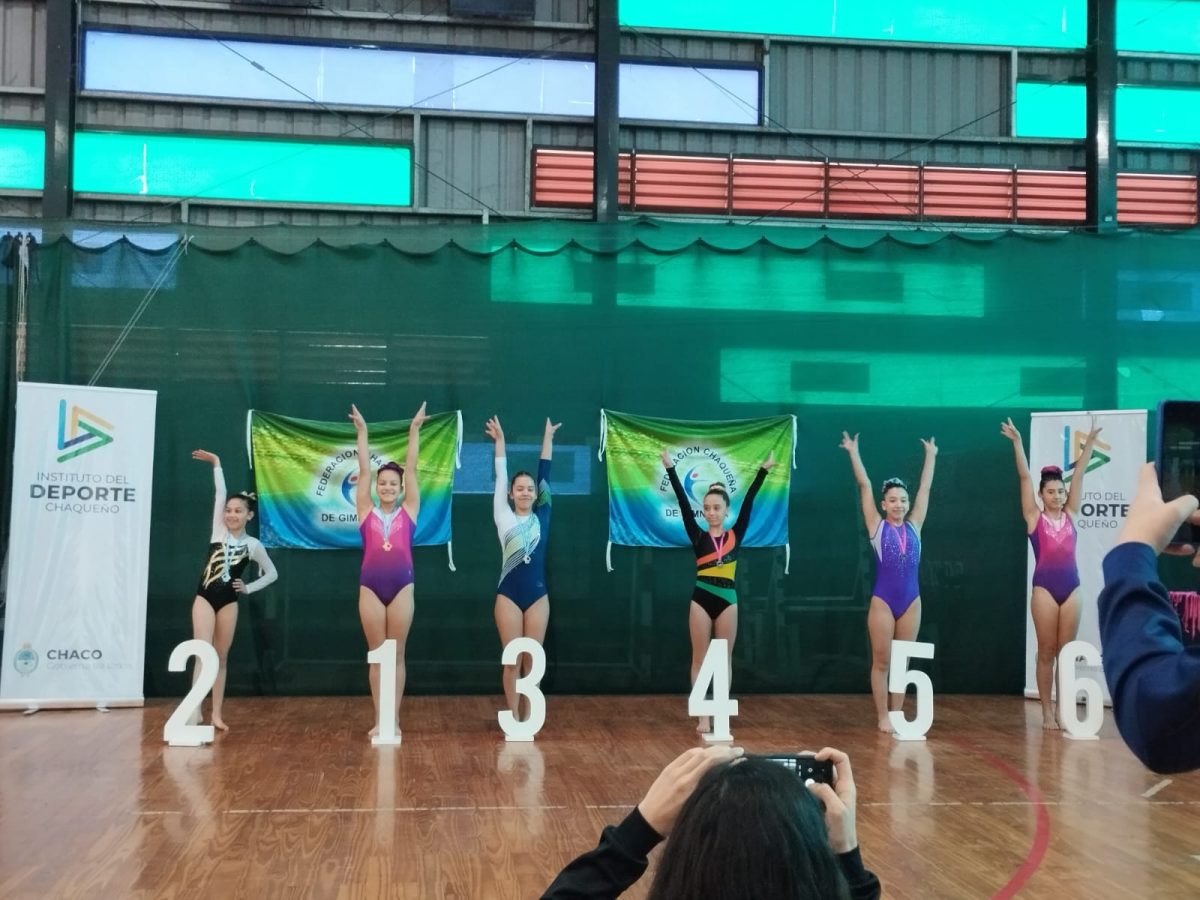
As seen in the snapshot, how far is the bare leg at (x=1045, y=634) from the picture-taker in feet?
22.0

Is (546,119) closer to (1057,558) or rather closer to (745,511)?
(745,511)

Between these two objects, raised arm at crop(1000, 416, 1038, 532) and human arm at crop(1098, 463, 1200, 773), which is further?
raised arm at crop(1000, 416, 1038, 532)

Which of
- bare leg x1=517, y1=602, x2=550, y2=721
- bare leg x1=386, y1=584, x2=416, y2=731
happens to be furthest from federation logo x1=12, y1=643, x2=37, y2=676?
bare leg x1=517, y1=602, x2=550, y2=721

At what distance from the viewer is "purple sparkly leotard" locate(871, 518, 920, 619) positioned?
21.8 feet

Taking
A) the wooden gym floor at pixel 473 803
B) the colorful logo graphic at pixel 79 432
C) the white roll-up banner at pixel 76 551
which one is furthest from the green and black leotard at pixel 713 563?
the colorful logo graphic at pixel 79 432

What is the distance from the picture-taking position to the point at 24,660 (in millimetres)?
6617

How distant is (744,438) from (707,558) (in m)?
1.30

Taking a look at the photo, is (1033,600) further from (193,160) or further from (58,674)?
(193,160)

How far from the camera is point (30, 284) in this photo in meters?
7.12

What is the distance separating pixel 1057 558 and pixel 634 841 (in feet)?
19.0

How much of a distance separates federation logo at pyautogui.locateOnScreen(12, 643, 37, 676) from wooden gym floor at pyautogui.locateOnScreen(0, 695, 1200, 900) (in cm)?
26

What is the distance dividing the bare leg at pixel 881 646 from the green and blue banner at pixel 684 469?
1.03m

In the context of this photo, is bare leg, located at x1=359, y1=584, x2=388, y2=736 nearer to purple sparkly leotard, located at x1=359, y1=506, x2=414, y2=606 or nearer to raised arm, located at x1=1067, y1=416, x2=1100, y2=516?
purple sparkly leotard, located at x1=359, y1=506, x2=414, y2=606

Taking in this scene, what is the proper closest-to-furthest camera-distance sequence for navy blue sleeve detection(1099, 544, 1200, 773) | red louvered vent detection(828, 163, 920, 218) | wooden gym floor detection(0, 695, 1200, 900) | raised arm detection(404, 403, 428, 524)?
navy blue sleeve detection(1099, 544, 1200, 773) → wooden gym floor detection(0, 695, 1200, 900) → raised arm detection(404, 403, 428, 524) → red louvered vent detection(828, 163, 920, 218)
